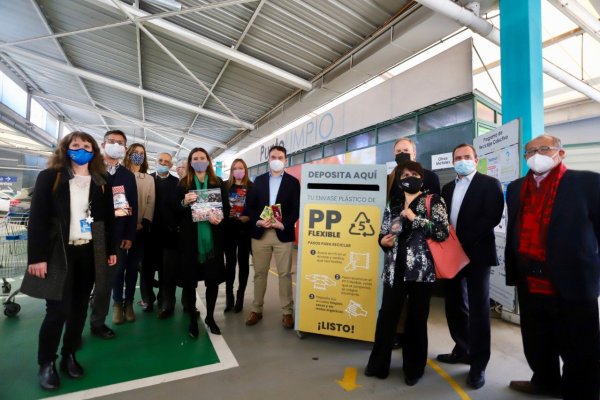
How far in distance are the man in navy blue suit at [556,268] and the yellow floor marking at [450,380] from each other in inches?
13.8

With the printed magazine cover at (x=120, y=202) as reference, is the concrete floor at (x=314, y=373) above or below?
below

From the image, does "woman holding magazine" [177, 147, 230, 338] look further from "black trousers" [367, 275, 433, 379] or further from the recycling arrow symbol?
"black trousers" [367, 275, 433, 379]

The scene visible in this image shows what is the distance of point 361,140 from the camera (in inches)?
267

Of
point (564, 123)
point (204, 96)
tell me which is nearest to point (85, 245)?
point (204, 96)

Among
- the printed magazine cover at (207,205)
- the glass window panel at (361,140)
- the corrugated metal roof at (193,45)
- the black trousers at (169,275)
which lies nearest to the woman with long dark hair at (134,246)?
the black trousers at (169,275)

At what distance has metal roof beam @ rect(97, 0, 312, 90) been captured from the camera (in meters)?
5.06

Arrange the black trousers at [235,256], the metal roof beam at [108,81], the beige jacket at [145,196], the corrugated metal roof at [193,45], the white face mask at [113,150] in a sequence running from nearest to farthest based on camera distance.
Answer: the white face mask at [113,150], the beige jacket at [145,196], the black trousers at [235,256], the corrugated metal roof at [193,45], the metal roof beam at [108,81]

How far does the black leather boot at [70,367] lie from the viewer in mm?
1925

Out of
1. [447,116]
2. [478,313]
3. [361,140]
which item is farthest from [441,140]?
[478,313]

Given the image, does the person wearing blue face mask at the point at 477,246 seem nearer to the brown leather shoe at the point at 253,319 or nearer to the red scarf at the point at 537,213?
the red scarf at the point at 537,213

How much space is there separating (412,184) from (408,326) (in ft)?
2.97

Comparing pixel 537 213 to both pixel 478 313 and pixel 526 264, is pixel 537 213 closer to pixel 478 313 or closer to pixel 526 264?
pixel 526 264

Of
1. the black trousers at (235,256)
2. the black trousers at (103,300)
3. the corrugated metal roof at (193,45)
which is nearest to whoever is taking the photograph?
the black trousers at (103,300)

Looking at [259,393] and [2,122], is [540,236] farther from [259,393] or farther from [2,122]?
[2,122]
